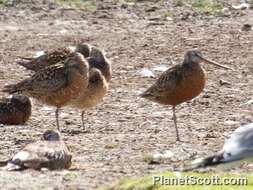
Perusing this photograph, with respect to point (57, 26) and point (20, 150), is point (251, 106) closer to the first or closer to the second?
point (20, 150)

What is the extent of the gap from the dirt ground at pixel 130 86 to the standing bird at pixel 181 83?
1.44 feet

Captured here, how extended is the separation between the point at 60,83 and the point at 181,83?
5.21ft

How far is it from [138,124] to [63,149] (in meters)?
3.18

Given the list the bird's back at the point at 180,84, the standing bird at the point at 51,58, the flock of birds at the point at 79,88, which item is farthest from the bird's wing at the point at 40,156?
the standing bird at the point at 51,58

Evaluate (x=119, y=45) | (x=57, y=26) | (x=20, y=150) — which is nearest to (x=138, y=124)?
(x=20, y=150)

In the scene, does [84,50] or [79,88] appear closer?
[79,88]

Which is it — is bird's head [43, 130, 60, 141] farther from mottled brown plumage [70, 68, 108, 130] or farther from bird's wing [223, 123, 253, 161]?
bird's wing [223, 123, 253, 161]

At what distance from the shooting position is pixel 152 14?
24.5 meters

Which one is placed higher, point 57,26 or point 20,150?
point 20,150

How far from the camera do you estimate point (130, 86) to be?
18.1m

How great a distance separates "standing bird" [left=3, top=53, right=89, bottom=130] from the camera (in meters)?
14.7

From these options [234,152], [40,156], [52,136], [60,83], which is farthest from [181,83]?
[234,152]

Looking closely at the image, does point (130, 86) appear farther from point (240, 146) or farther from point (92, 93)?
point (240, 146)

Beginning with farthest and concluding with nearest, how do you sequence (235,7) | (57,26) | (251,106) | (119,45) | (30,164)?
(235,7), (57,26), (119,45), (251,106), (30,164)
